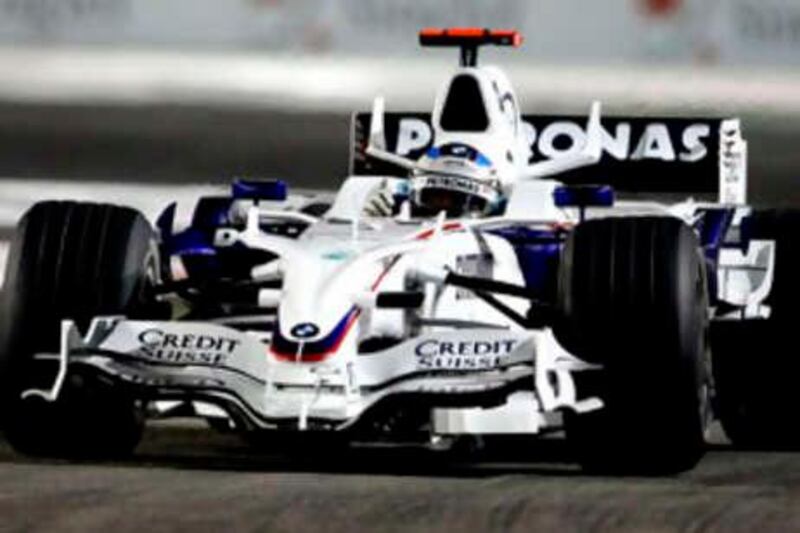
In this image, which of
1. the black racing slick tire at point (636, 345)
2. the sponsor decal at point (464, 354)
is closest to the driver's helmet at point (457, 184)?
the black racing slick tire at point (636, 345)

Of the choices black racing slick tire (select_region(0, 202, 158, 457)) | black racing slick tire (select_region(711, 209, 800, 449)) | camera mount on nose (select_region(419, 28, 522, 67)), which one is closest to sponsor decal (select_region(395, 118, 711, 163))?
camera mount on nose (select_region(419, 28, 522, 67))

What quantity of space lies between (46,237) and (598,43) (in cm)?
669

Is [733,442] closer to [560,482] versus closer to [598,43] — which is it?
[560,482]

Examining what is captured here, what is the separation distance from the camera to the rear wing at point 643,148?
15453 mm

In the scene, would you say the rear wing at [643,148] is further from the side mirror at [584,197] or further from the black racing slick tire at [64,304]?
the black racing slick tire at [64,304]

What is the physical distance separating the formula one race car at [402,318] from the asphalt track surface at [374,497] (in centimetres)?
21

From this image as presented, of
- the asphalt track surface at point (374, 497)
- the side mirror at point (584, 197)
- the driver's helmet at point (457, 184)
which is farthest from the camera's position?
the driver's helmet at point (457, 184)

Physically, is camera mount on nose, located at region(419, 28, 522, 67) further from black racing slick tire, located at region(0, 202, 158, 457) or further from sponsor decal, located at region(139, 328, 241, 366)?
sponsor decal, located at region(139, 328, 241, 366)

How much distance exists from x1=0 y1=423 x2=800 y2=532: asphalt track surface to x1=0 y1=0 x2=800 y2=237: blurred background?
571 centimetres

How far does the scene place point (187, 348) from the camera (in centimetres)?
1221

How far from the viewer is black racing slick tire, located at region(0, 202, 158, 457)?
12562 mm

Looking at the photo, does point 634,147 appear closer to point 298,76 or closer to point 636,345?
point 636,345

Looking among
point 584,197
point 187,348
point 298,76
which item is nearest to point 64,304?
point 187,348

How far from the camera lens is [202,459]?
43.1 feet
